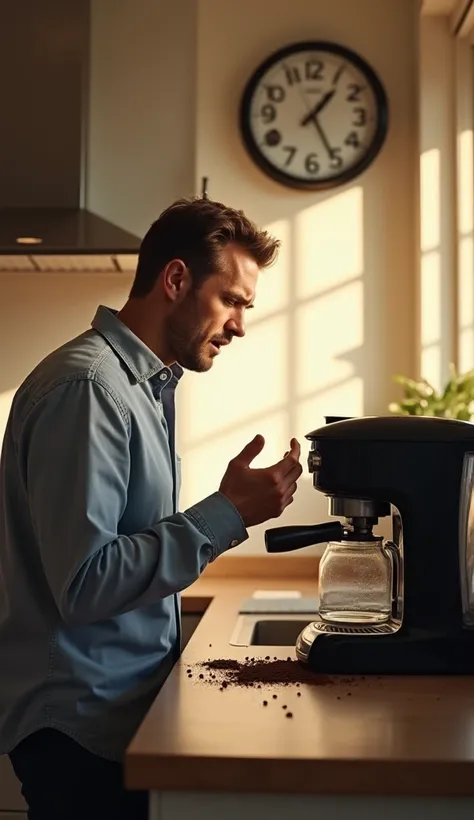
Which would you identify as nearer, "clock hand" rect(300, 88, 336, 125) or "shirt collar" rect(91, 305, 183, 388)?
"shirt collar" rect(91, 305, 183, 388)

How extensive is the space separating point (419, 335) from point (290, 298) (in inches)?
16.3

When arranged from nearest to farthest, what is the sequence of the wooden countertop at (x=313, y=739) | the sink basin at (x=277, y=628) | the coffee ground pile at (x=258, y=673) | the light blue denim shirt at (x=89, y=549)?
the wooden countertop at (x=313, y=739)
the light blue denim shirt at (x=89, y=549)
the coffee ground pile at (x=258, y=673)
the sink basin at (x=277, y=628)

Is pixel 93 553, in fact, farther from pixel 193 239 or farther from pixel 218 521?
pixel 193 239

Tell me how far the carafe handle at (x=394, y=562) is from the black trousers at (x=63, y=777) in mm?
494

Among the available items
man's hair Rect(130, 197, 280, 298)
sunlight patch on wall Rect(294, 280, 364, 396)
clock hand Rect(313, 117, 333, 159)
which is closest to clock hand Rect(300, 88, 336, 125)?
clock hand Rect(313, 117, 333, 159)

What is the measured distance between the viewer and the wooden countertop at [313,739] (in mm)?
1134

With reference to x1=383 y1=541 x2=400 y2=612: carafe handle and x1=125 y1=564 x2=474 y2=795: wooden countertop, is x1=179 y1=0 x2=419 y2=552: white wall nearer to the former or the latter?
x1=383 y1=541 x2=400 y2=612: carafe handle

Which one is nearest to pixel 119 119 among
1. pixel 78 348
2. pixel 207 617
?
pixel 207 617

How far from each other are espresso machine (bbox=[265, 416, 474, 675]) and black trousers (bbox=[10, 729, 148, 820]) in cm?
36

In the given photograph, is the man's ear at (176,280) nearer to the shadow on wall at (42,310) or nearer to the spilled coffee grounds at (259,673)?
the spilled coffee grounds at (259,673)

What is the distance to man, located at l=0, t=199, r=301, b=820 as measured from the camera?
55.7 inches

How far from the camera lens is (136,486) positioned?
158cm

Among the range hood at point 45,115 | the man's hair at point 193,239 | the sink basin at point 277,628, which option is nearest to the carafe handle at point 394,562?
the man's hair at point 193,239

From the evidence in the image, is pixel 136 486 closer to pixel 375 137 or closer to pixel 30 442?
pixel 30 442
